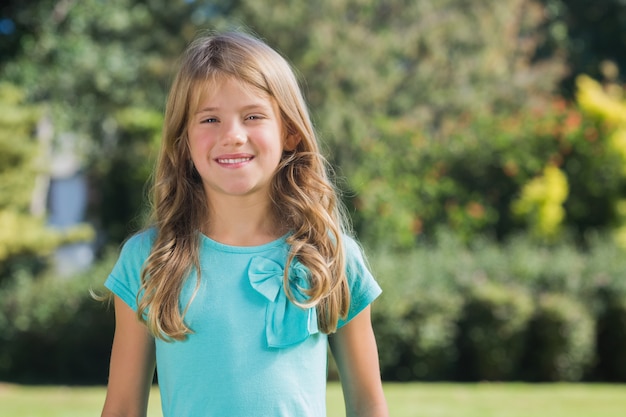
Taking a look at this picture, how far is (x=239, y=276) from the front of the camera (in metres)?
1.92

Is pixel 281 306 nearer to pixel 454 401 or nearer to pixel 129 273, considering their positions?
pixel 129 273

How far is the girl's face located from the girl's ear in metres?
0.11

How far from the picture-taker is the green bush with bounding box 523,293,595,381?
389 inches

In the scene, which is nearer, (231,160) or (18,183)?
(231,160)

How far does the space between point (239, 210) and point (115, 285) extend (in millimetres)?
318

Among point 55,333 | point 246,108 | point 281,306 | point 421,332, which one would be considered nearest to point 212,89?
point 246,108

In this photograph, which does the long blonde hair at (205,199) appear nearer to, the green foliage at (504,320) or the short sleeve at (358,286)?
the short sleeve at (358,286)

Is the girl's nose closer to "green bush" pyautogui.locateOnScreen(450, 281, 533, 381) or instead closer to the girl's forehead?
the girl's forehead

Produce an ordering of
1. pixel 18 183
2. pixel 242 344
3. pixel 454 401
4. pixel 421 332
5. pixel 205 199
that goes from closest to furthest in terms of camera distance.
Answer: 1. pixel 242 344
2. pixel 205 199
3. pixel 454 401
4. pixel 421 332
5. pixel 18 183

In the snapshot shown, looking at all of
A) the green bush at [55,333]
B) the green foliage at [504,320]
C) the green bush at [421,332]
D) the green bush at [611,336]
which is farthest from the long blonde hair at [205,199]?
the green bush at [55,333]

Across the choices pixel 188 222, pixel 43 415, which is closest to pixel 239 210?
pixel 188 222

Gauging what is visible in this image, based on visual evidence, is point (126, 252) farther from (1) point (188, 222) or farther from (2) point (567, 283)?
(2) point (567, 283)

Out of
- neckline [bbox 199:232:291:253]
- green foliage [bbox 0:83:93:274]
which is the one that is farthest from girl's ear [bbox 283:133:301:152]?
green foliage [bbox 0:83:93:274]

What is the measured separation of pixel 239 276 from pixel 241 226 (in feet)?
0.46
